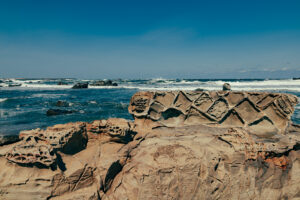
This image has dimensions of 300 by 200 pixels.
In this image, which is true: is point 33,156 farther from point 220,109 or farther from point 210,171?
point 220,109

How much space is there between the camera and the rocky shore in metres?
2.71

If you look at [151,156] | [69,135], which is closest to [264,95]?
[151,156]

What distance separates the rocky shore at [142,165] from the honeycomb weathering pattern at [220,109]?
18 centimetres

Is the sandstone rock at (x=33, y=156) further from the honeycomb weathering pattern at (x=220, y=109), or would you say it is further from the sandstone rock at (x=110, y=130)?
the honeycomb weathering pattern at (x=220, y=109)

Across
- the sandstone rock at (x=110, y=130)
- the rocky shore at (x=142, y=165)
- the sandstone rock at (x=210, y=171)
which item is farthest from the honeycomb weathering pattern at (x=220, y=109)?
the sandstone rock at (x=110, y=130)

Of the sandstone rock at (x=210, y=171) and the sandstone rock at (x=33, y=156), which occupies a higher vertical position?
the sandstone rock at (x=33, y=156)

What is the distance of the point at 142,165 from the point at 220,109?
3.24m

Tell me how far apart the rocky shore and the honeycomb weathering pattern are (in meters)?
0.18

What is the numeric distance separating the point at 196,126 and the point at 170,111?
2.98ft

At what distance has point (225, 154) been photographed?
3.49 meters

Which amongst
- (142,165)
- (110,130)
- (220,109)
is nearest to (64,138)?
(110,130)

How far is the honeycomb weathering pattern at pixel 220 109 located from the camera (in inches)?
193

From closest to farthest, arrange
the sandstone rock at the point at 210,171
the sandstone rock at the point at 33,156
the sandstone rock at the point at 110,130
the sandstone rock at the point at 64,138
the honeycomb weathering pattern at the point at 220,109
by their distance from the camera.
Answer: the sandstone rock at the point at 33,156 → the sandstone rock at the point at 210,171 → the sandstone rock at the point at 64,138 → the sandstone rock at the point at 110,130 → the honeycomb weathering pattern at the point at 220,109

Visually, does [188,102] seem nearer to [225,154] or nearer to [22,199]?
[225,154]
